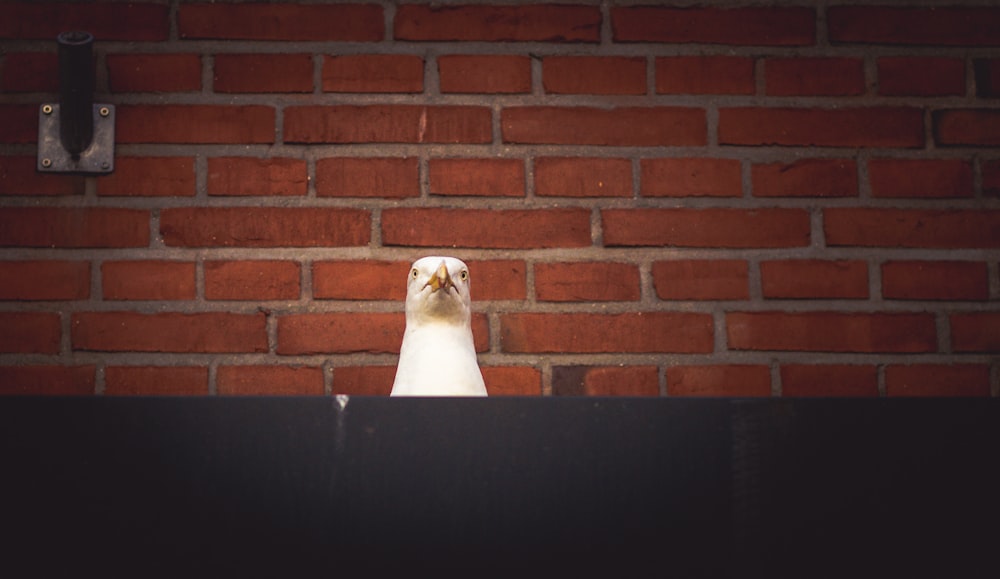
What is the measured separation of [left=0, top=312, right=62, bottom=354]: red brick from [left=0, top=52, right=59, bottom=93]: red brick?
0.34 meters

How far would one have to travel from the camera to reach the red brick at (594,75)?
1298mm

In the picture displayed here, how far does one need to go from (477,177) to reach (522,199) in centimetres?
8

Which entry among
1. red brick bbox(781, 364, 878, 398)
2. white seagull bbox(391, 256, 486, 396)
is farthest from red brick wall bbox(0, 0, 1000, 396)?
white seagull bbox(391, 256, 486, 396)

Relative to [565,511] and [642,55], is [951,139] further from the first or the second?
[565,511]

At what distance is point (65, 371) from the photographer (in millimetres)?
1213

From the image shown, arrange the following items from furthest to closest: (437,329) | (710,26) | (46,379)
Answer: (710,26)
(46,379)
(437,329)

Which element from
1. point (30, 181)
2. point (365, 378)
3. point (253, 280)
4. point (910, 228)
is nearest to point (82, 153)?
point (30, 181)

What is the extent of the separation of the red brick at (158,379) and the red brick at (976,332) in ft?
3.68

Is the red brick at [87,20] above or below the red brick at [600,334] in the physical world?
above

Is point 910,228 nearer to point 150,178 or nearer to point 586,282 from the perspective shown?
point 586,282

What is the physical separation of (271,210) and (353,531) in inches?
30.9

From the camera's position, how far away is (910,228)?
4.23 ft

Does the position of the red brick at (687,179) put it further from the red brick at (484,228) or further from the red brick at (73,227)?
the red brick at (73,227)

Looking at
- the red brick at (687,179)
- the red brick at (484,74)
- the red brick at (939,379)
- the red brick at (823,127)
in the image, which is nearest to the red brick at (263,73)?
the red brick at (484,74)
